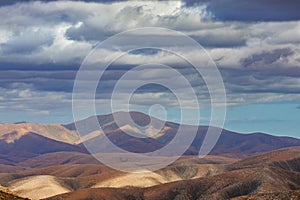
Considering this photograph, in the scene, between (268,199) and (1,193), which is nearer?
(1,193)

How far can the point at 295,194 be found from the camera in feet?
626

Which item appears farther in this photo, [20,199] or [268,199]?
[268,199]

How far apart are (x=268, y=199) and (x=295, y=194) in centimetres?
933

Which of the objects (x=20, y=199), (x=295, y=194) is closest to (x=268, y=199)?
(x=295, y=194)

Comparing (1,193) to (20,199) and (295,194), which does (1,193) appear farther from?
(295,194)

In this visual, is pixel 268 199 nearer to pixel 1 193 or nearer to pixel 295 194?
pixel 295 194

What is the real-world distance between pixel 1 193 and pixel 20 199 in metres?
4.72

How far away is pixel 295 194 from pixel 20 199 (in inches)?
3898

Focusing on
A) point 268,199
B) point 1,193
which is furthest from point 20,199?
point 268,199

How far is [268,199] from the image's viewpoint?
196125mm

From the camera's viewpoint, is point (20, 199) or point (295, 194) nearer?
point (20, 199)

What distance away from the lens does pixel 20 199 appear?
12200cm

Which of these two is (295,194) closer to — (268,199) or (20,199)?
(268,199)
